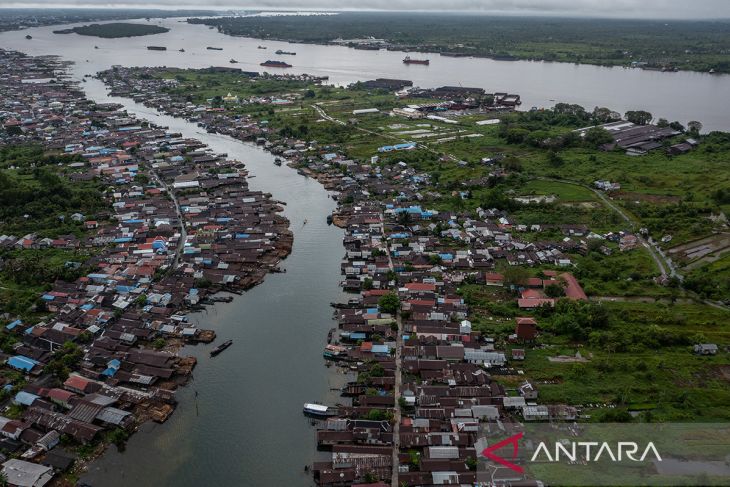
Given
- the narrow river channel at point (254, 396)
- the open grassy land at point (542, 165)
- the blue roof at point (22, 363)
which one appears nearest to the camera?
the narrow river channel at point (254, 396)

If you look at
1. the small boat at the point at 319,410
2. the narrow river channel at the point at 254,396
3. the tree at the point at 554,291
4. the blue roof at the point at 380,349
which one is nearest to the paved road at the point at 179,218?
the narrow river channel at the point at 254,396

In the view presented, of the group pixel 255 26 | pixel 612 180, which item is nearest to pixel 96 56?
pixel 255 26

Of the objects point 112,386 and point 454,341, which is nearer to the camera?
point 112,386

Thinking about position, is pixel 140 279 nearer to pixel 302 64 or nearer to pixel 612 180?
pixel 612 180

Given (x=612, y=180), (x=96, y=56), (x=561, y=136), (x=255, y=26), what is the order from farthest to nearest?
(x=255, y=26) → (x=96, y=56) → (x=561, y=136) → (x=612, y=180)

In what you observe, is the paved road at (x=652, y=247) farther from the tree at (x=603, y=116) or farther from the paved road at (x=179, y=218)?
the paved road at (x=179, y=218)

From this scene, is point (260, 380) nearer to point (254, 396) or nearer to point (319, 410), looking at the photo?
point (254, 396)

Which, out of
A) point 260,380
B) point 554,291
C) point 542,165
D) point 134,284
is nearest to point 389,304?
point 260,380

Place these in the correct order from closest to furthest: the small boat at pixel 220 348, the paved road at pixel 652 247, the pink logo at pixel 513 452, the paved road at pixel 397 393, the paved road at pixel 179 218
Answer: the pink logo at pixel 513 452
the paved road at pixel 397 393
the small boat at pixel 220 348
the paved road at pixel 652 247
the paved road at pixel 179 218
